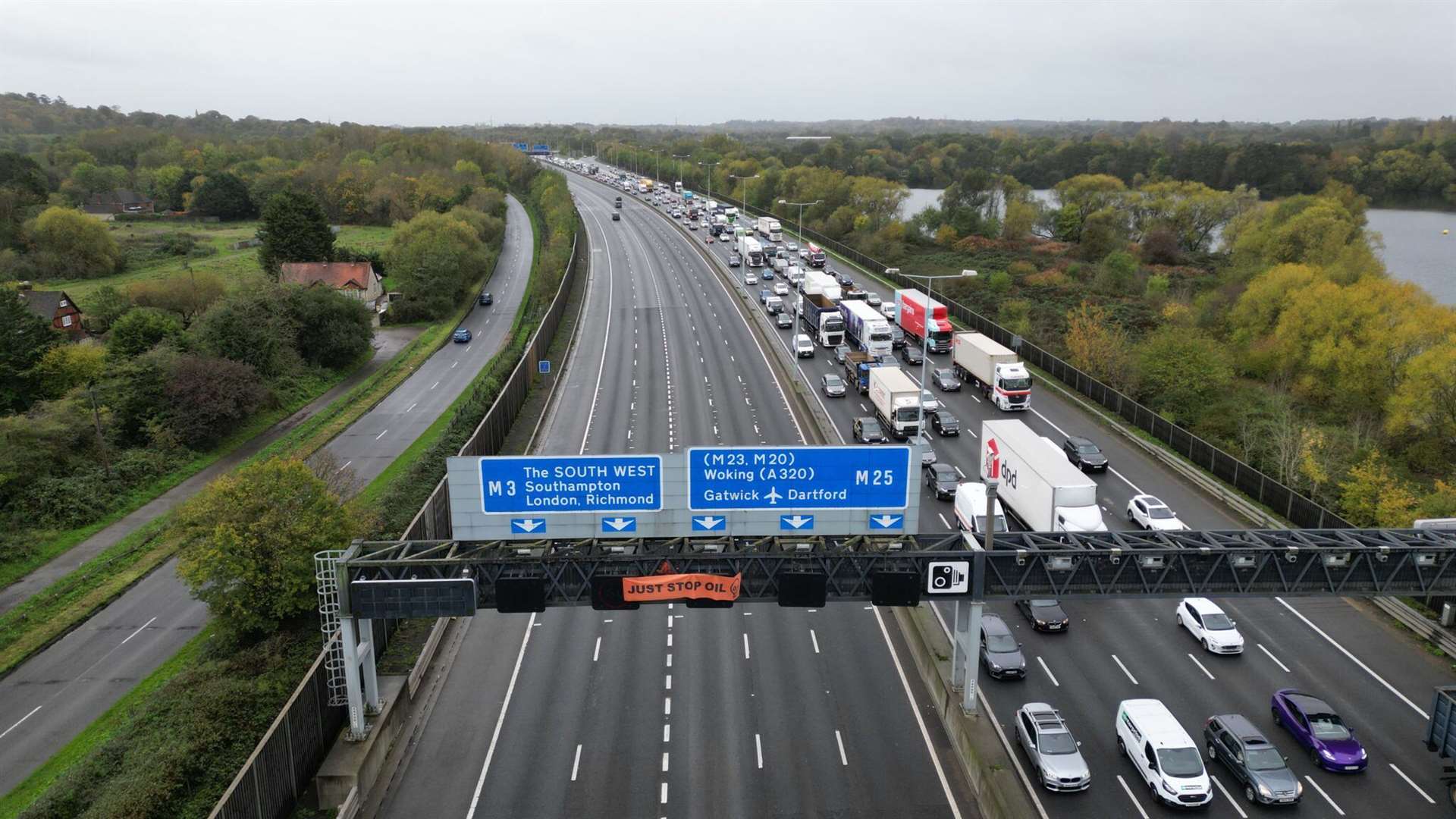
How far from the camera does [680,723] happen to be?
27750 millimetres

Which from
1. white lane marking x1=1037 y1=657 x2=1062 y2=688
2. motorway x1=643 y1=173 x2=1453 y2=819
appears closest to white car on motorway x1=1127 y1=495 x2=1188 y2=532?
motorway x1=643 y1=173 x2=1453 y2=819

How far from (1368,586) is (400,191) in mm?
144058

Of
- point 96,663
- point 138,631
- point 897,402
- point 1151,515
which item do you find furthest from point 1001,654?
point 138,631

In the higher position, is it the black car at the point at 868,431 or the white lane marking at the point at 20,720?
the black car at the point at 868,431

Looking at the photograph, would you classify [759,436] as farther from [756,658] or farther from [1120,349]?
[1120,349]

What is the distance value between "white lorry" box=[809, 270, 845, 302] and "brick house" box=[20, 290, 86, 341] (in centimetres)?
6202

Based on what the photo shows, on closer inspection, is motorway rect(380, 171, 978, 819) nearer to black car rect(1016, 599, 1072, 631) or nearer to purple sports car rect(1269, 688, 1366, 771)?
black car rect(1016, 599, 1072, 631)

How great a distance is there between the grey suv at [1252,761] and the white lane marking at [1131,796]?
9.27 feet

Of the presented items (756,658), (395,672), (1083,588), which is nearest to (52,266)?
(395,672)

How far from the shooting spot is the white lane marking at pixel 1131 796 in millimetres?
23406

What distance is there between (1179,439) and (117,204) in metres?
180

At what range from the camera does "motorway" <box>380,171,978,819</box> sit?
24.3m

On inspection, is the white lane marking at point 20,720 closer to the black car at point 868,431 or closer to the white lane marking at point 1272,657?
the black car at point 868,431

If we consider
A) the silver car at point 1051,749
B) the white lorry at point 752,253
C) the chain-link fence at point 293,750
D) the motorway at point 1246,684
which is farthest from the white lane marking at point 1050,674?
the white lorry at point 752,253
